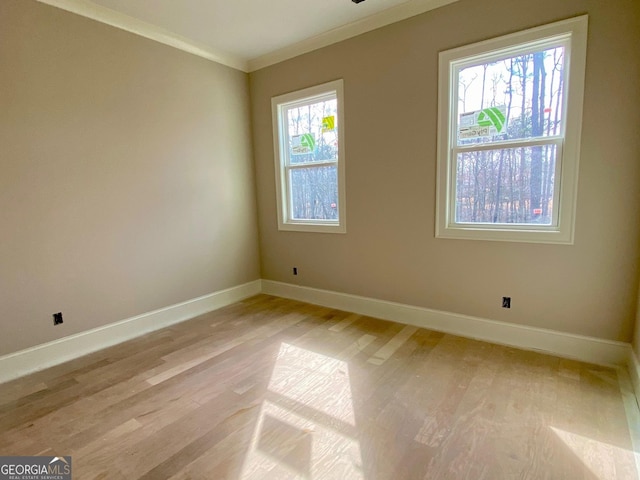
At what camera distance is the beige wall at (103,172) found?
97.3 inches

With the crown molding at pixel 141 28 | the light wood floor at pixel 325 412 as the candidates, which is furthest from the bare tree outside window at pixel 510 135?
the crown molding at pixel 141 28

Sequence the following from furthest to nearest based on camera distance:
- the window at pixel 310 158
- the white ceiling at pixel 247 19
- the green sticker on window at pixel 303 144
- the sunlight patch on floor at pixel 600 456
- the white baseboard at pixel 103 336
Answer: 1. the green sticker on window at pixel 303 144
2. the window at pixel 310 158
3. the white ceiling at pixel 247 19
4. the white baseboard at pixel 103 336
5. the sunlight patch on floor at pixel 600 456

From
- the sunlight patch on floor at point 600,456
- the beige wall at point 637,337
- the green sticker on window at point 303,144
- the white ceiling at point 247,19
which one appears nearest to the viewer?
the sunlight patch on floor at point 600,456

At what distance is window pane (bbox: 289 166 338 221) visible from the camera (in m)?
3.72

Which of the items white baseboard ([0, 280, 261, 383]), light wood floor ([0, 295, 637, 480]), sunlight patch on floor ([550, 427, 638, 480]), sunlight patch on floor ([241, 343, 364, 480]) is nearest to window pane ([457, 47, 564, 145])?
light wood floor ([0, 295, 637, 480])

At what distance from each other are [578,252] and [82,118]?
4.06 meters

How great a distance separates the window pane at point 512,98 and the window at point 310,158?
1.24m

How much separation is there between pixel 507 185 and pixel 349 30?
2097mm

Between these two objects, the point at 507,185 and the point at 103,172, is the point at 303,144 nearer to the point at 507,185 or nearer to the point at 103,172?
the point at 103,172

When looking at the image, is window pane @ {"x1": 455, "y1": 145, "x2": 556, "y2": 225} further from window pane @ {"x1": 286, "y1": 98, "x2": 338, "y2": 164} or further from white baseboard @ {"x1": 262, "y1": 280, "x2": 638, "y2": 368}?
window pane @ {"x1": 286, "y1": 98, "x2": 338, "y2": 164}

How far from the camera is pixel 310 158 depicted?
388 centimetres

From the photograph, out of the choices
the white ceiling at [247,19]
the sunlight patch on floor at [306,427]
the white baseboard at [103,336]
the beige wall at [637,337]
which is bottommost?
the sunlight patch on floor at [306,427]

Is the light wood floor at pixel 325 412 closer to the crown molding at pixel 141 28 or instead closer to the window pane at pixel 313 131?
the window pane at pixel 313 131

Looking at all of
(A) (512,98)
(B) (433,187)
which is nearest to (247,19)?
(B) (433,187)
